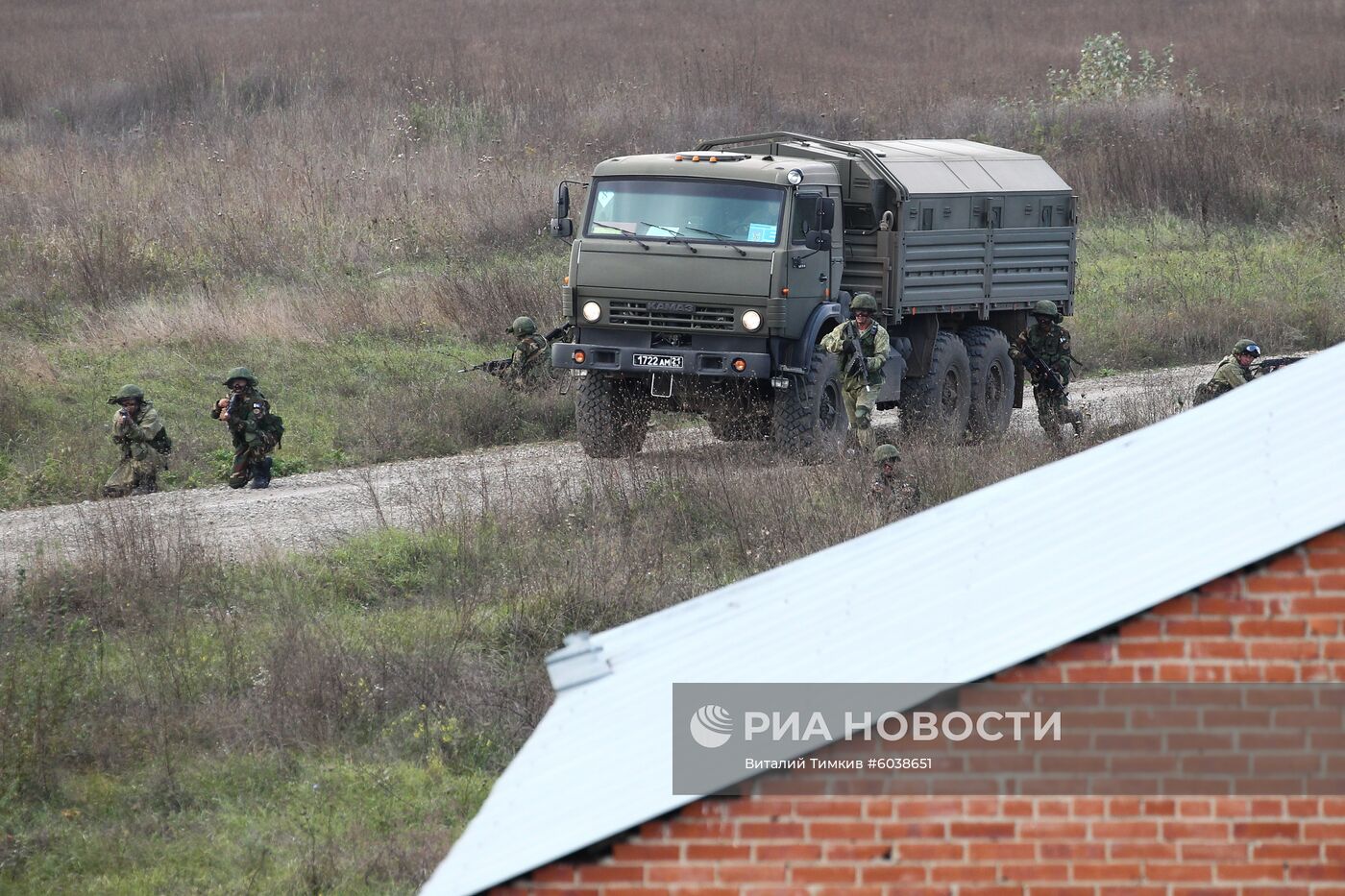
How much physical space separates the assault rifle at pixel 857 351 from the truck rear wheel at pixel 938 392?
4.79ft

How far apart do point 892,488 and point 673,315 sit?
2.84 meters

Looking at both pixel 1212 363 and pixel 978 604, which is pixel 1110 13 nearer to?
pixel 1212 363

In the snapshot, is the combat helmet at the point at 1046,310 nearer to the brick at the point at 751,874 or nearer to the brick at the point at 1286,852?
the brick at the point at 1286,852

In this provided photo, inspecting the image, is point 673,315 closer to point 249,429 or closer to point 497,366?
point 497,366

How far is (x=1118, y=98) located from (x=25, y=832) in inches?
964

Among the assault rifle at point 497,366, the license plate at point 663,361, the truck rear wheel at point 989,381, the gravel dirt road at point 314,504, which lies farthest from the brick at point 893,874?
the assault rifle at point 497,366

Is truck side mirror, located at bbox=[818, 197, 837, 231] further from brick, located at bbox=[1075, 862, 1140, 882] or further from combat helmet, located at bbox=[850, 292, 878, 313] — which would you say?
brick, located at bbox=[1075, 862, 1140, 882]

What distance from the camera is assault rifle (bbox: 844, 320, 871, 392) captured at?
1192 centimetres

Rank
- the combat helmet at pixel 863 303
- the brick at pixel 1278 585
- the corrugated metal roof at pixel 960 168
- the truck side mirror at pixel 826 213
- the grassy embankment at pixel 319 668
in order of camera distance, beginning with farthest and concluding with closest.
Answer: the corrugated metal roof at pixel 960 168, the truck side mirror at pixel 826 213, the combat helmet at pixel 863 303, the grassy embankment at pixel 319 668, the brick at pixel 1278 585

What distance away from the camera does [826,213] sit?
12.3 meters

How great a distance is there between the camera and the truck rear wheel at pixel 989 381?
14297mm

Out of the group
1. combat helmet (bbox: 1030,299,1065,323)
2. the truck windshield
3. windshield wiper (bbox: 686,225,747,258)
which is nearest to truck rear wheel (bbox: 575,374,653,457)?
the truck windshield

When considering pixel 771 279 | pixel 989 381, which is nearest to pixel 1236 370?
pixel 989 381

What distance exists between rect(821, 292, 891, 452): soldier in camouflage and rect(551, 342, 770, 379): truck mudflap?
1.88ft
